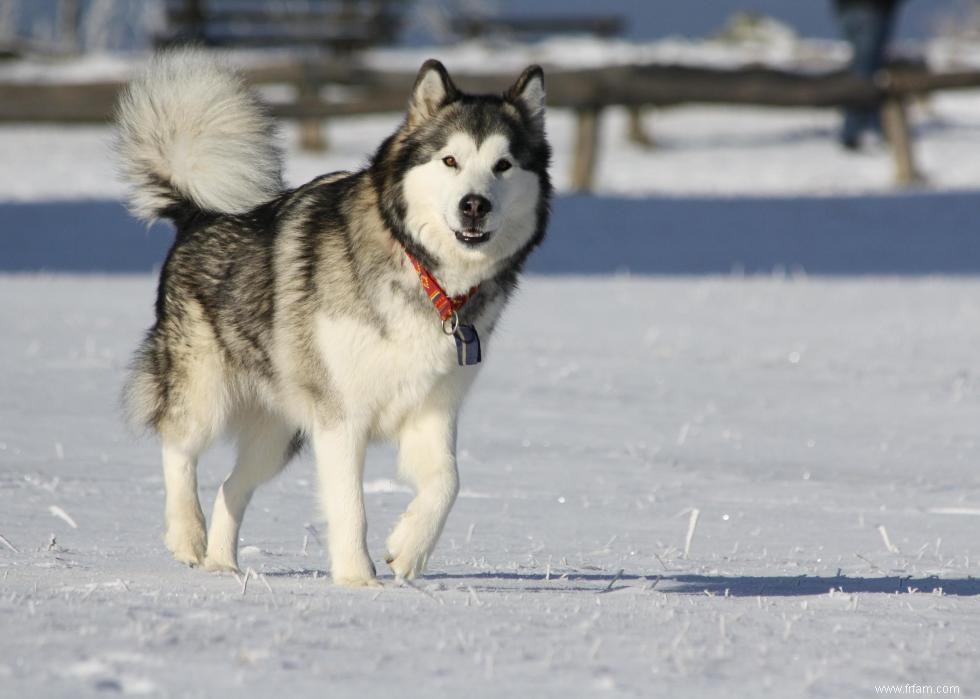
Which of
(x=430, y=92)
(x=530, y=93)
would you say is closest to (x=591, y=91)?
(x=530, y=93)

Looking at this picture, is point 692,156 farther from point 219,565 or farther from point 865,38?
point 219,565

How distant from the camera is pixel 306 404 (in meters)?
4.19

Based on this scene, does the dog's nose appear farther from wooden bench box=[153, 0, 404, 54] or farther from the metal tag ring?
wooden bench box=[153, 0, 404, 54]

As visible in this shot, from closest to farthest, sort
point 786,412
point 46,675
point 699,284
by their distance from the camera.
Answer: point 46,675 → point 786,412 → point 699,284

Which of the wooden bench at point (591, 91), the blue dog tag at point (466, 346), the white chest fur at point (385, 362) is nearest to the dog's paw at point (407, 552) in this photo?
the white chest fur at point (385, 362)

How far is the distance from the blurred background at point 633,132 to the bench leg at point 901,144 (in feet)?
0.08

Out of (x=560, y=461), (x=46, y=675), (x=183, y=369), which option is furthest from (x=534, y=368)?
(x=46, y=675)

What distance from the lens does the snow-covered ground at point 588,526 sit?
2.82 meters

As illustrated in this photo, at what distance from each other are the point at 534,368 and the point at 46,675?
570 centimetres

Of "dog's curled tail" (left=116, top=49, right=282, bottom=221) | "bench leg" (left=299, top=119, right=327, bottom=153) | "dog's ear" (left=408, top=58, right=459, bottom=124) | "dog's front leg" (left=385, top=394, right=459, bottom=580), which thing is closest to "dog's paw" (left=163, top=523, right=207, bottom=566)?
"dog's front leg" (left=385, top=394, right=459, bottom=580)

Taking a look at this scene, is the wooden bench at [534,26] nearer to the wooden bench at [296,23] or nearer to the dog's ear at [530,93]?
the wooden bench at [296,23]

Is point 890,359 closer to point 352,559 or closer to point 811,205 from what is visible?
point 352,559

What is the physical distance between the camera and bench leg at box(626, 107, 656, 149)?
2050 cm

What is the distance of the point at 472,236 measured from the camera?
13.3ft
